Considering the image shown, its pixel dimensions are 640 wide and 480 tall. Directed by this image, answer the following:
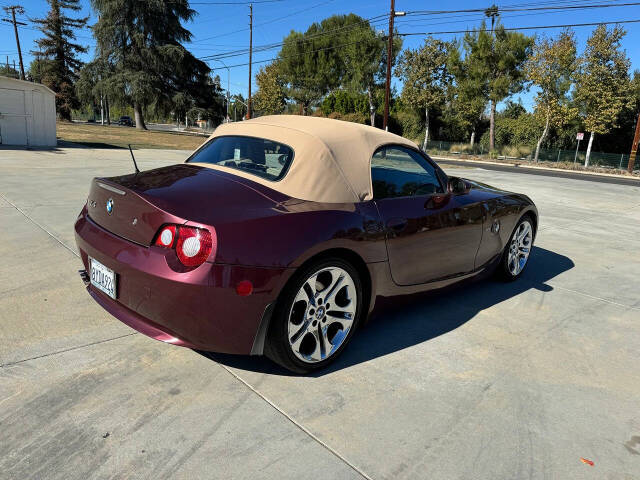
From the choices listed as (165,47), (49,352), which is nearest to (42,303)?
(49,352)

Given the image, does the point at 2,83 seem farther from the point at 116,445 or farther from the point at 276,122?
the point at 116,445

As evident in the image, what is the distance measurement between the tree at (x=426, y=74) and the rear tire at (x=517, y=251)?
3952 cm

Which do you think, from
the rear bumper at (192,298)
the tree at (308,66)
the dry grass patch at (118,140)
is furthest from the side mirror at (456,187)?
the tree at (308,66)

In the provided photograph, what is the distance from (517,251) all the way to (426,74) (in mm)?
40169

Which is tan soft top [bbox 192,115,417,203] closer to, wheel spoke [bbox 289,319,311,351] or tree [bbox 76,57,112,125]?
wheel spoke [bbox 289,319,311,351]

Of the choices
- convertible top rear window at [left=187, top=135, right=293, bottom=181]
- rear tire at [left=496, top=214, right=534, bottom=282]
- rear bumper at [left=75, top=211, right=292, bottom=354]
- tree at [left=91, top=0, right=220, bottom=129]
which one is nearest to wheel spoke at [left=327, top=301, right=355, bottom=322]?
rear bumper at [left=75, top=211, right=292, bottom=354]

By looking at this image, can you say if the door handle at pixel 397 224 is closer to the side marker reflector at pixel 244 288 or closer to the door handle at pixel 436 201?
the door handle at pixel 436 201

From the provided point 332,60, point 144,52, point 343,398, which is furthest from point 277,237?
point 332,60

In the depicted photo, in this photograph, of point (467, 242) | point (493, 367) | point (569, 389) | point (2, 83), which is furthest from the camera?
point (2, 83)

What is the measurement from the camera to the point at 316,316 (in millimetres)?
2676

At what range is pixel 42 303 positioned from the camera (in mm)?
3439

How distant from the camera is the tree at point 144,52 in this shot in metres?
42.4

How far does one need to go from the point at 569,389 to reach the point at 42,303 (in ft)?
→ 11.8

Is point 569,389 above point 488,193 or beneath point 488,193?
beneath
